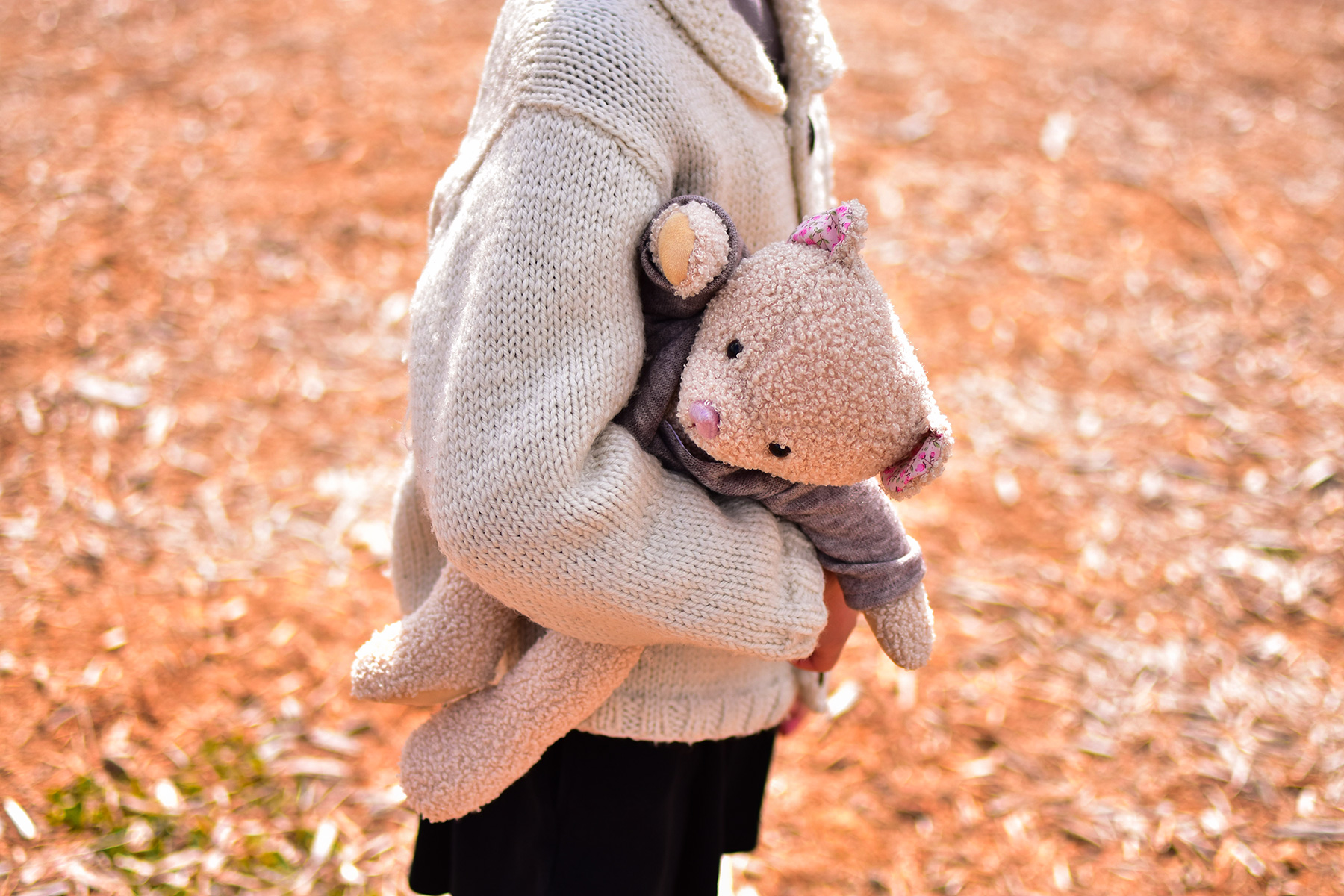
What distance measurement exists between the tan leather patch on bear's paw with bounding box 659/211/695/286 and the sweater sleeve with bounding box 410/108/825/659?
0.05 metres

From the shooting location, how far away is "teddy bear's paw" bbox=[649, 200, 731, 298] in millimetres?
1054

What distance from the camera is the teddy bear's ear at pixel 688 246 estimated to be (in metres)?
1.05

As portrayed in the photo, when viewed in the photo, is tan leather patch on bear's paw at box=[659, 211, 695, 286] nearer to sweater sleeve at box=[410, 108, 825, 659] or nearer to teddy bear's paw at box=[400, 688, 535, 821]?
sweater sleeve at box=[410, 108, 825, 659]

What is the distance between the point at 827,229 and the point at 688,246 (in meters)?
0.17

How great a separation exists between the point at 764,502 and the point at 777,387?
0.20 metres

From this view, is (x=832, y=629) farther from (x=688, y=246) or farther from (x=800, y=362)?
(x=688, y=246)

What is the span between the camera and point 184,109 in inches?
182

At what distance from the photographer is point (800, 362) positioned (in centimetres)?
108

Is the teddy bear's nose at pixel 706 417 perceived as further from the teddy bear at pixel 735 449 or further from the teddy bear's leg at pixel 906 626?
the teddy bear's leg at pixel 906 626

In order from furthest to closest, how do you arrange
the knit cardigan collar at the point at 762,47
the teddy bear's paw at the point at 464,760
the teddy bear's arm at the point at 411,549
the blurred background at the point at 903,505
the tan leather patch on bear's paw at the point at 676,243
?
the blurred background at the point at 903,505 < the teddy bear's arm at the point at 411,549 < the teddy bear's paw at the point at 464,760 < the knit cardigan collar at the point at 762,47 < the tan leather patch on bear's paw at the point at 676,243

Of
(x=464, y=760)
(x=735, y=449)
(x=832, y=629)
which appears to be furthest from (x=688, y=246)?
(x=464, y=760)

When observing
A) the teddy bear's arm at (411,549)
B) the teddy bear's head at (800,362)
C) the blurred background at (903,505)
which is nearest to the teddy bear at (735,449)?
the teddy bear's head at (800,362)

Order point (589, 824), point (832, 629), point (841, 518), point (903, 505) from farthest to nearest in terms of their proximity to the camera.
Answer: point (903, 505)
point (589, 824)
point (832, 629)
point (841, 518)

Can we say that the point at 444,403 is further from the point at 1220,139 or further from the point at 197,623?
the point at 1220,139
